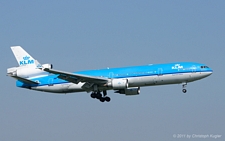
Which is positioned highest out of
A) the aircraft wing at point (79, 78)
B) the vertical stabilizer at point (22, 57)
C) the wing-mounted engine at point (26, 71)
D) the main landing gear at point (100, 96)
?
the vertical stabilizer at point (22, 57)

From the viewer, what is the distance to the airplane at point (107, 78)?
6738cm

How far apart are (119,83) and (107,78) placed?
102 inches

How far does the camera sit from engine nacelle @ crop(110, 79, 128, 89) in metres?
67.4

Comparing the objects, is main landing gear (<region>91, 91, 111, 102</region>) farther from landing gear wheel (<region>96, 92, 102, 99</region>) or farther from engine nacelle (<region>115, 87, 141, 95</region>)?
engine nacelle (<region>115, 87, 141, 95</region>)

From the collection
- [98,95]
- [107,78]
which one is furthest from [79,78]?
[98,95]

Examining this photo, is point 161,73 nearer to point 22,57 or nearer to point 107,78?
point 107,78

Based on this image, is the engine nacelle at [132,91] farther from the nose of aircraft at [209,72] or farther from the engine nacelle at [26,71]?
the engine nacelle at [26,71]

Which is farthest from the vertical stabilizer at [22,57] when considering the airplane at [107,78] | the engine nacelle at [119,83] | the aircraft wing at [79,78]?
the engine nacelle at [119,83]

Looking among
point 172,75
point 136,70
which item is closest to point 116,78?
point 136,70

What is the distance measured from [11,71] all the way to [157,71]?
2042 cm

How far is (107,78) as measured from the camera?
69438 mm

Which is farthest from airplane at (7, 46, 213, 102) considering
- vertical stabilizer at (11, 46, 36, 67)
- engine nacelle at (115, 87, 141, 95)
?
vertical stabilizer at (11, 46, 36, 67)

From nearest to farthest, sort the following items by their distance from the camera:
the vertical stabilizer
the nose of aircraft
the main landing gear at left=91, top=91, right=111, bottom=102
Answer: the nose of aircraft, the main landing gear at left=91, top=91, right=111, bottom=102, the vertical stabilizer

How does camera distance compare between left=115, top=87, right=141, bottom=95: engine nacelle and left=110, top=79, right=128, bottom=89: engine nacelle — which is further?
left=115, top=87, right=141, bottom=95: engine nacelle
